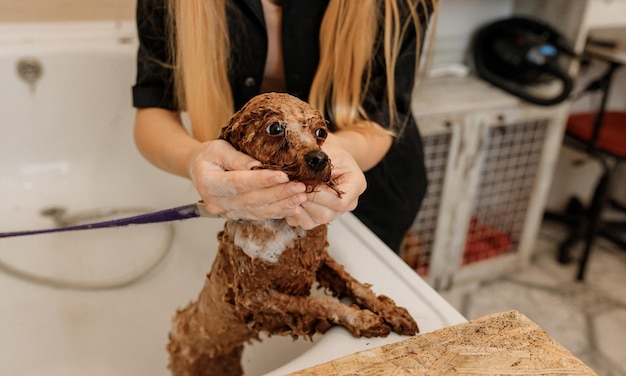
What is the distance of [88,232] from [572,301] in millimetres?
1331

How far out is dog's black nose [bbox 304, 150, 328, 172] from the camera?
438 mm

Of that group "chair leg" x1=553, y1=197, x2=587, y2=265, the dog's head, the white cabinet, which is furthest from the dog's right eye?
"chair leg" x1=553, y1=197, x2=587, y2=265

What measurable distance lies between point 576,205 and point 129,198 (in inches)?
59.8

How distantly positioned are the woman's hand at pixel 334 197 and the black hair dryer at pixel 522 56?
3.44 feet

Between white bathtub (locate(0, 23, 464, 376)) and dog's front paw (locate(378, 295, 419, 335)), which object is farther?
white bathtub (locate(0, 23, 464, 376))

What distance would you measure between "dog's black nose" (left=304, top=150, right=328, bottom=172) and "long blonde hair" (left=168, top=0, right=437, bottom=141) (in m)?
0.32

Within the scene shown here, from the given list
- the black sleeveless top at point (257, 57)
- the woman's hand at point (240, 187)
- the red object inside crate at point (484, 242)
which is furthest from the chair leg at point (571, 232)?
the woman's hand at point (240, 187)

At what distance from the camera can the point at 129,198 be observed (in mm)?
1379

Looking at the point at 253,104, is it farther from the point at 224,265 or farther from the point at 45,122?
the point at 45,122

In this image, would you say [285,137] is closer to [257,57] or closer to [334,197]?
[334,197]

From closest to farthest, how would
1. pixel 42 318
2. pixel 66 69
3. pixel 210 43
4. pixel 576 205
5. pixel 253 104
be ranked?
pixel 253 104
pixel 210 43
pixel 42 318
pixel 66 69
pixel 576 205

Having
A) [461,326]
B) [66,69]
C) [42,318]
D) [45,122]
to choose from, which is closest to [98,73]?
[66,69]

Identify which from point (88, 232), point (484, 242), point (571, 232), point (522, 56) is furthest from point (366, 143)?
point (571, 232)

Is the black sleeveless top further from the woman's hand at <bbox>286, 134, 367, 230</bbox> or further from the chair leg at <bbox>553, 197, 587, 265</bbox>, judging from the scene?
the chair leg at <bbox>553, 197, 587, 265</bbox>
